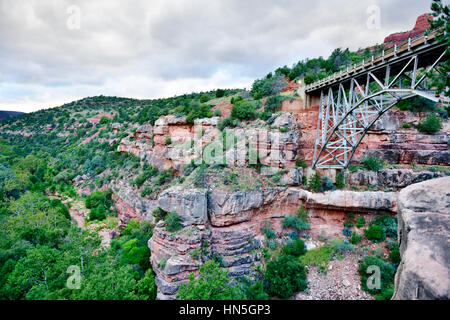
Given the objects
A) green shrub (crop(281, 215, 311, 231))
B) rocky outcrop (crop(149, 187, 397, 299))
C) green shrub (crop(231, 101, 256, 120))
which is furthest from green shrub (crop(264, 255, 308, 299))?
green shrub (crop(231, 101, 256, 120))

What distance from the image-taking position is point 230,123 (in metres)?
20.3

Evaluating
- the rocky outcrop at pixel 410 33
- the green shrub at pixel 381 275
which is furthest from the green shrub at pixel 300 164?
the rocky outcrop at pixel 410 33

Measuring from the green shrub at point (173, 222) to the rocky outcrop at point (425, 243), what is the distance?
12.1 metres

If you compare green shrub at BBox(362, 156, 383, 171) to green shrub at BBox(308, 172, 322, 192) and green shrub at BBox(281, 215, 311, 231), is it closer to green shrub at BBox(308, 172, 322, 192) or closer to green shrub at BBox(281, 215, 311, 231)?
green shrub at BBox(308, 172, 322, 192)

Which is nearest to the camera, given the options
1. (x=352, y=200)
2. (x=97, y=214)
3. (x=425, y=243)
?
(x=425, y=243)

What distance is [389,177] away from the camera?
16031mm

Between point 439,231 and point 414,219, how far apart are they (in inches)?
19.7

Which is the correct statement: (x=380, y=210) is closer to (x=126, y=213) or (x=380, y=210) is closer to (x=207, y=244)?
(x=207, y=244)

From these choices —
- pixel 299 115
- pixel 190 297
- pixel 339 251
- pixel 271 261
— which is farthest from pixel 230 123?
pixel 190 297

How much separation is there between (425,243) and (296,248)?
459 inches

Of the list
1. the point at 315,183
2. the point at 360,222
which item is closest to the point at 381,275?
the point at 360,222

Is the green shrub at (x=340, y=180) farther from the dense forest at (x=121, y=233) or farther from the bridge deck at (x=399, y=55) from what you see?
the bridge deck at (x=399, y=55)

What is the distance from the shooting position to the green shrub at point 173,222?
46.4 feet

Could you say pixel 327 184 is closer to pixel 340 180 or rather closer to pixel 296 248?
pixel 340 180
